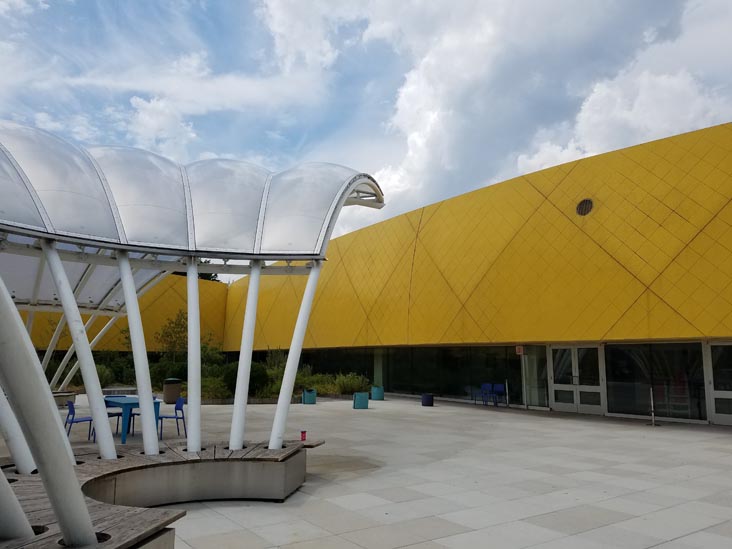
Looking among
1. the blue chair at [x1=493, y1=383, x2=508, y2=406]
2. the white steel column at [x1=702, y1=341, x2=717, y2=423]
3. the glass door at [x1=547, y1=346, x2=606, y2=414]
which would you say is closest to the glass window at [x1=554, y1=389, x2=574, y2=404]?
the glass door at [x1=547, y1=346, x2=606, y2=414]

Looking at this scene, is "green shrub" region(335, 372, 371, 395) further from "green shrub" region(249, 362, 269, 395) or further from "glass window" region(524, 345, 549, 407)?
"glass window" region(524, 345, 549, 407)

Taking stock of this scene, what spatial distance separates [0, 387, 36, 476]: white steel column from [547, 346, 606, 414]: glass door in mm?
16605

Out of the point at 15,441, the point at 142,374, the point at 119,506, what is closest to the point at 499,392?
the point at 142,374

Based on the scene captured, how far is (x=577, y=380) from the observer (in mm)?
19156

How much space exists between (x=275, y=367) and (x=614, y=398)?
54.1 feet

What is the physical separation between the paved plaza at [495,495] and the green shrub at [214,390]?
970 centimetres

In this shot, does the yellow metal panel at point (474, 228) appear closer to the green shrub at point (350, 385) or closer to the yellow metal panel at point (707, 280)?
the yellow metal panel at point (707, 280)

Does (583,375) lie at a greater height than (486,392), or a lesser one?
greater

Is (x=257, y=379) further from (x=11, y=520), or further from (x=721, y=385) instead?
(x=11, y=520)

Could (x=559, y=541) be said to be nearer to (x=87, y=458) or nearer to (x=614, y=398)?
(x=87, y=458)

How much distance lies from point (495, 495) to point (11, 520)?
19.2 ft

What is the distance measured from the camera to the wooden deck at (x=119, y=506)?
3906 mm

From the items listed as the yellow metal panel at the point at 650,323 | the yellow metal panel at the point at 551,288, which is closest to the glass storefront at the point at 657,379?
the yellow metal panel at the point at 650,323

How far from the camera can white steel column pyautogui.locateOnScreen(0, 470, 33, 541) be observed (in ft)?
11.5
